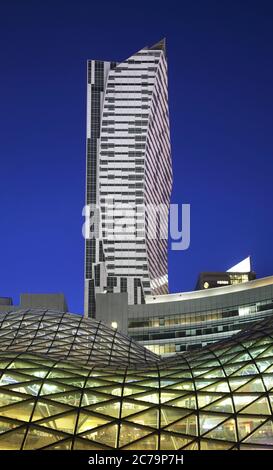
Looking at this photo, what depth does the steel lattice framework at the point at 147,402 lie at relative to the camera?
20.8 metres

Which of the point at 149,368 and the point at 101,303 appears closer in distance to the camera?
the point at 149,368

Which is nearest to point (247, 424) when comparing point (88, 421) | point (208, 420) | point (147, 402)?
point (208, 420)

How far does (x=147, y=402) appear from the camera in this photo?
76.6ft

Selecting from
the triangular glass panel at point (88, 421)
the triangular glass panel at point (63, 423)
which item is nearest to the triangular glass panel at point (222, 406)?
the triangular glass panel at point (88, 421)

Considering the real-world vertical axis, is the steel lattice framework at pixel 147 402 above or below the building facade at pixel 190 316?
below

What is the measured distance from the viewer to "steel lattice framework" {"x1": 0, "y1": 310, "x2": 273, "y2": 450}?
819 inches

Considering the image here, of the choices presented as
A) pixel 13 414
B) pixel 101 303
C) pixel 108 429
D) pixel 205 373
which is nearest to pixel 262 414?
pixel 205 373

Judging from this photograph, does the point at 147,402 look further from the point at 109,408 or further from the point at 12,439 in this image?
the point at 12,439

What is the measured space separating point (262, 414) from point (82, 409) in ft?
24.2

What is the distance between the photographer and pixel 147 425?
71.4 feet

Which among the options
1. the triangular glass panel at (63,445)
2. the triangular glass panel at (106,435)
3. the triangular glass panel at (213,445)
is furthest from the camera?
the triangular glass panel at (106,435)

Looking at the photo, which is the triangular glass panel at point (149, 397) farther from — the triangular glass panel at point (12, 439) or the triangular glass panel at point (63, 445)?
the triangular glass panel at point (12, 439)
